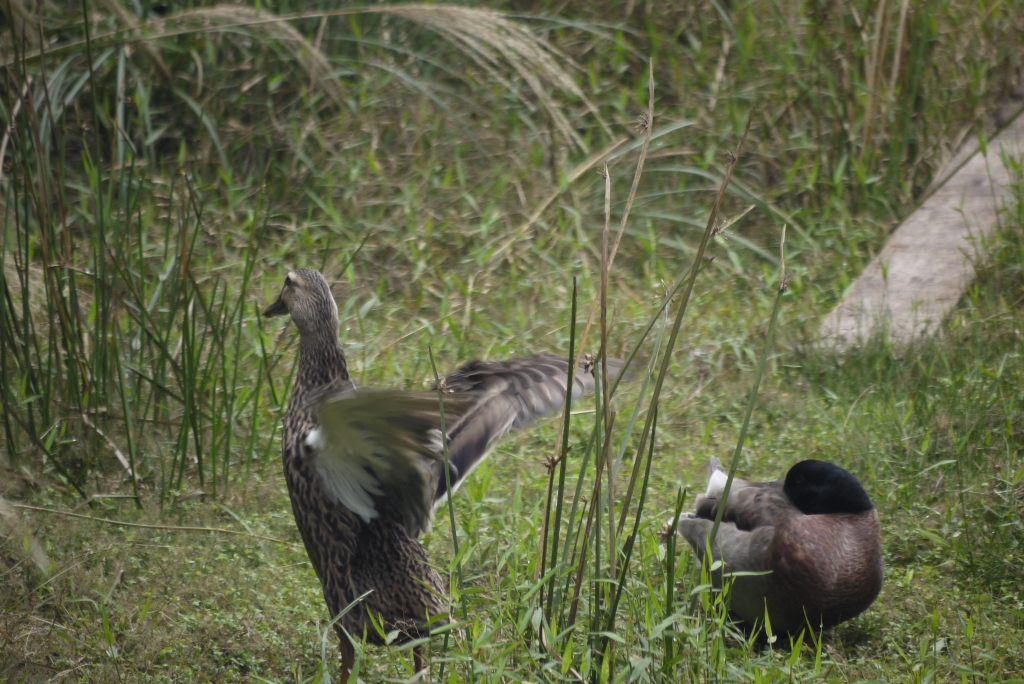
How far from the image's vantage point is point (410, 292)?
17.0ft

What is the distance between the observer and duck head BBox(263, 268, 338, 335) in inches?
116

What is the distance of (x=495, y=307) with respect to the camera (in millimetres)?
5074

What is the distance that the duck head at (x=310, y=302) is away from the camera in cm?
296

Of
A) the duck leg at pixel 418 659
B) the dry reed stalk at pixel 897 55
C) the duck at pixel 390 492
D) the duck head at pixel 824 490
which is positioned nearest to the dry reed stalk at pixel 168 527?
the duck at pixel 390 492

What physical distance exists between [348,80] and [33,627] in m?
4.11

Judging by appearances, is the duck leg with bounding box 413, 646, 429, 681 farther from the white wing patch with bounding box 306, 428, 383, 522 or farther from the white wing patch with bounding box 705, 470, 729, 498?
the white wing patch with bounding box 705, 470, 729, 498

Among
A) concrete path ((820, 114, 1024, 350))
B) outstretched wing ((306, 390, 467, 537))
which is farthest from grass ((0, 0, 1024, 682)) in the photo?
outstretched wing ((306, 390, 467, 537))

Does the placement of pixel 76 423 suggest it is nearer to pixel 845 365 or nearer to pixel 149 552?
pixel 149 552

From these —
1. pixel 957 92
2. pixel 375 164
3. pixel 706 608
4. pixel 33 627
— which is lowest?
pixel 33 627

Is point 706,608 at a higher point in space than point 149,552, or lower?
higher

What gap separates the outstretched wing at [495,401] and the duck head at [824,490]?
0.93 metres

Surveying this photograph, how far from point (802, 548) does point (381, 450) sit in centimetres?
136

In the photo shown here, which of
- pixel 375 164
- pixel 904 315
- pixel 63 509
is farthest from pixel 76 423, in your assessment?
pixel 904 315

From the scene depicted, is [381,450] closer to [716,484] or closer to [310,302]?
[310,302]
